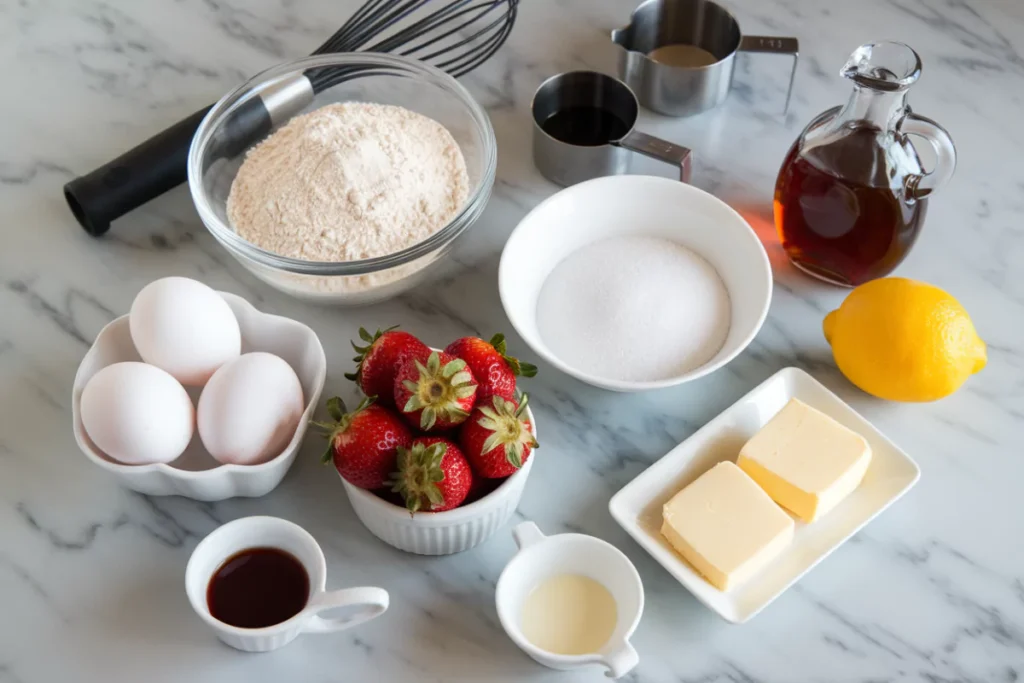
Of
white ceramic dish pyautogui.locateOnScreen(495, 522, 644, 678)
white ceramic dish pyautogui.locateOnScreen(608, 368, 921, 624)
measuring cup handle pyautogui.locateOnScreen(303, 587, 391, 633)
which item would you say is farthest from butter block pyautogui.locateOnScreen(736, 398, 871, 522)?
measuring cup handle pyautogui.locateOnScreen(303, 587, 391, 633)

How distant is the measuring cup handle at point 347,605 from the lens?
0.86 meters

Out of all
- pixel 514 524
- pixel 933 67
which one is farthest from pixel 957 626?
pixel 933 67

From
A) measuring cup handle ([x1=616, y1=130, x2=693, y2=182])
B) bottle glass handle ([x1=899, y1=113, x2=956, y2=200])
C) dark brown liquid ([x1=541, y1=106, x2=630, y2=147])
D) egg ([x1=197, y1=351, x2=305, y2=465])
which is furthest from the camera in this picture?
dark brown liquid ([x1=541, y1=106, x2=630, y2=147])

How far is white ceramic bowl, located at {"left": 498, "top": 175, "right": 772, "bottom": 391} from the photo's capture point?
3.61 ft

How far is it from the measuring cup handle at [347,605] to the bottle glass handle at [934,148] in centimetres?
74

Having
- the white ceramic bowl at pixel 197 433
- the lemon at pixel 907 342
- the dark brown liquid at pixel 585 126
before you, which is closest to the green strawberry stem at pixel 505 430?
the white ceramic bowl at pixel 197 433

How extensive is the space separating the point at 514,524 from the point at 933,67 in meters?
0.96

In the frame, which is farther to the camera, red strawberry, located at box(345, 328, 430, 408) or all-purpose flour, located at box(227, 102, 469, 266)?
all-purpose flour, located at box(227, 102, 469, 266)

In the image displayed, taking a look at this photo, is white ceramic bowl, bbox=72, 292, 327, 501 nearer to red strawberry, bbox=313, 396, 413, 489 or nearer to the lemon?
red strawberry, bbox=313, 396, 413, 489

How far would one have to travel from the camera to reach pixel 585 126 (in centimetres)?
133

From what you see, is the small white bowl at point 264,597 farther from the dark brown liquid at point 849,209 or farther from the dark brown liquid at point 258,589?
the dark brown liquid at point 849,209

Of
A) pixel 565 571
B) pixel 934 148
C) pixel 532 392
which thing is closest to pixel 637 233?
pixel 532 392

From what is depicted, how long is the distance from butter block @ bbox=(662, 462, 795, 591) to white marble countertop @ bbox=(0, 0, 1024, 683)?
0.06 m

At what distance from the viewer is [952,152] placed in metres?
1.06
